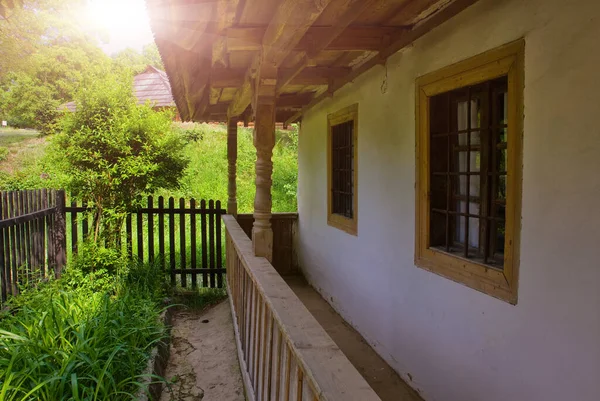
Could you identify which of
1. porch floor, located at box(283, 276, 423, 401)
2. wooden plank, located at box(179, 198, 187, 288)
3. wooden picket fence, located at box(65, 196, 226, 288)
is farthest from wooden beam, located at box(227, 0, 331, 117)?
wooden plank, located at box(179, 198, 187, 288)

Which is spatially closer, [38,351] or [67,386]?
[67,386]

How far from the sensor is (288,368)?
186cm

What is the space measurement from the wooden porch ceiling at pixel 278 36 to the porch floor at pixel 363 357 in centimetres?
256

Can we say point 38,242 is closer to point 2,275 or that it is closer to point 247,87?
point 2,275

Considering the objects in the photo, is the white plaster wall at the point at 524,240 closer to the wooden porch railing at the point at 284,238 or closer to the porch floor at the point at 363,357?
the porch floor at the point at 363,357

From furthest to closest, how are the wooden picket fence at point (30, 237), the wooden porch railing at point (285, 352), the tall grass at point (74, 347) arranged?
the wooden picket fence at point (30, 237) → the tall grass at point (74, 347) → the wooden porch railing at point (285, 352)

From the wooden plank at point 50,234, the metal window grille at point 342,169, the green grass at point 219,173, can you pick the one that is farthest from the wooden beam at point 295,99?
the green grass at point 219,173

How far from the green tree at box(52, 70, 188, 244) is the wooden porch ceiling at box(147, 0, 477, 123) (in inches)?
51.3

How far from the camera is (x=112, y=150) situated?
602 cm

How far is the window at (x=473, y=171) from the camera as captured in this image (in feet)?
8.31

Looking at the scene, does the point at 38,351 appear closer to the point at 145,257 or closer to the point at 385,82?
the point at 385,82

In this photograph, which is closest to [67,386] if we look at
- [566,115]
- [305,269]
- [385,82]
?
[566,115]

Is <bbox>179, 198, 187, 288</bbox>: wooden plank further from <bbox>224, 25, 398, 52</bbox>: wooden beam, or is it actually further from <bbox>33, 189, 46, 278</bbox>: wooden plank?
<bbox>224, 25, 398, 52</bbox>: wooden beam

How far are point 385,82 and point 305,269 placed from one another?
13.7 feet
